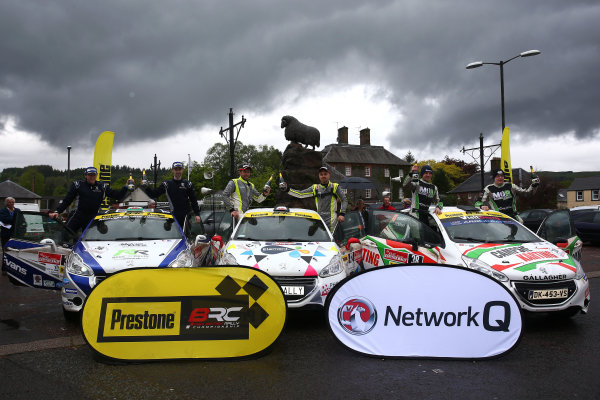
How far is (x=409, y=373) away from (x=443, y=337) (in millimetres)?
576

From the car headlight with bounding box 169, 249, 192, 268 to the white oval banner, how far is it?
255 centimetres

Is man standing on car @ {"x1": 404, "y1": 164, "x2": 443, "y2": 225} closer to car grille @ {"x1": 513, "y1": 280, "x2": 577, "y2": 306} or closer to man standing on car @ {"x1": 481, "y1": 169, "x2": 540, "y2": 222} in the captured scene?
man standing on car @ {"x1": 481, "y1": 169, "x2": 540, "y2": 222}

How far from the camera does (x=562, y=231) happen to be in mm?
8031

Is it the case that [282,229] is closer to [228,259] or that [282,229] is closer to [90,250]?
[228,259]

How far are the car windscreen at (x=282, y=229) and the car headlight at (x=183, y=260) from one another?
0.72 metres

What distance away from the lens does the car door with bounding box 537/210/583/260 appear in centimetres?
773

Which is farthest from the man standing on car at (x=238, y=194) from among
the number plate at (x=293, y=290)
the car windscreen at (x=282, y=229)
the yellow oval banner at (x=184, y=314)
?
the yellow oval banner at (x=184, y=314)

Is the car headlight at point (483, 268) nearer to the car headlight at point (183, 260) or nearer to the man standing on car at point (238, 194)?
the car headlight at point (183, 260)

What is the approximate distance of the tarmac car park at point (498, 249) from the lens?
18.1 feet

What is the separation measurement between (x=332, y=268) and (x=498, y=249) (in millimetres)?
2201

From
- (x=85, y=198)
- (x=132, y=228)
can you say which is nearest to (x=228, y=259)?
(x=132, y=228)

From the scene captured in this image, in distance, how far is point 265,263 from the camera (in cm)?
586

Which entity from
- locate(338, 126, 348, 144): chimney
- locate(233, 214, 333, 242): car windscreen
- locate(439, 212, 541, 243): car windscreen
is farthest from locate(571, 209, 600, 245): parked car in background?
locate(338, 126, 348, 144): chimney

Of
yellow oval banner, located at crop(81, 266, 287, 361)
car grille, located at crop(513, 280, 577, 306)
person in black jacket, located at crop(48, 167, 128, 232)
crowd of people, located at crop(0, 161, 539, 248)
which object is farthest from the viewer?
crowd of people, located at crop(0, 161, 539, 248)
